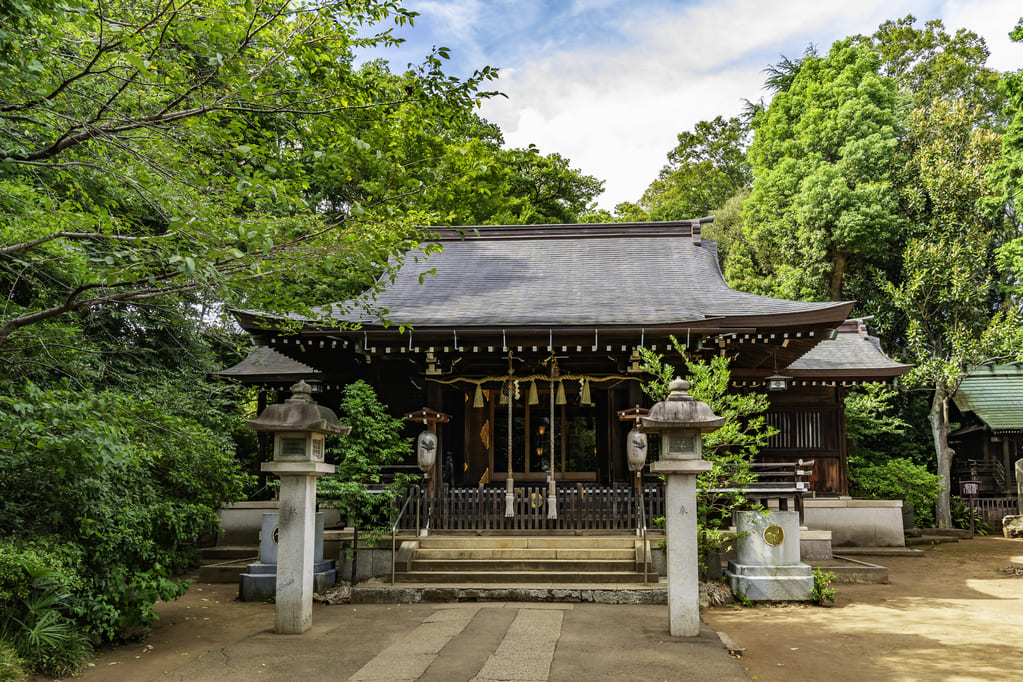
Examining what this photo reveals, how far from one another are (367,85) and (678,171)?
30.3m

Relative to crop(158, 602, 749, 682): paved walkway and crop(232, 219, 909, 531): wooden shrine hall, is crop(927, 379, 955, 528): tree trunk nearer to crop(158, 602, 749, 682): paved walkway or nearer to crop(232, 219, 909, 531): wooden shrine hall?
crop(232, 219, 909, 531): wooden shrine hall

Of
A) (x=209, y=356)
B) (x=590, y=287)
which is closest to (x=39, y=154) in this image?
(x=209, y=356)

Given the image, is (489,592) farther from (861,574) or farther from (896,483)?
(896,483)

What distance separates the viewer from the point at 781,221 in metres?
23.9

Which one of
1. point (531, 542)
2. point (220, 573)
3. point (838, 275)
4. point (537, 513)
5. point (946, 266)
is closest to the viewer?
point (531, 542)

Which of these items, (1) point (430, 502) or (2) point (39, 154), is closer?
(2) point (39, 154)

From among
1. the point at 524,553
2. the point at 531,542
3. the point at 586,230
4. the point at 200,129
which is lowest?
the point at 524,553

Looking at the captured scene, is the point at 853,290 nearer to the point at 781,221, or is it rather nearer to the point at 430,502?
the point at 781,221

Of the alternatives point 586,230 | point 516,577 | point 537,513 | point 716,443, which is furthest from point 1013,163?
point 516,577

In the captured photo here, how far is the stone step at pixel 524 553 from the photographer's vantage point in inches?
393

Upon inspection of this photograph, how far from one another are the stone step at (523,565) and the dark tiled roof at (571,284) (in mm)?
3534

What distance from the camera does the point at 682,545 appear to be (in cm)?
723

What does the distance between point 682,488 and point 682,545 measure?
1.87ft

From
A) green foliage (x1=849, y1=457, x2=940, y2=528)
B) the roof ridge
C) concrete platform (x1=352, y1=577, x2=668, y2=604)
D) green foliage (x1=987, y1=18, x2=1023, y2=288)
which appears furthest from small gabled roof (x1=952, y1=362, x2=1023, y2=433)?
concrete platform (x1=352, y1=577, x2=668, y2=604)
